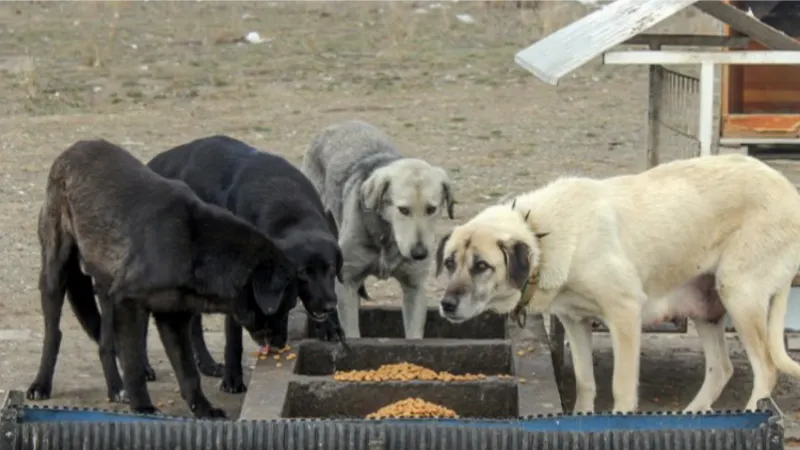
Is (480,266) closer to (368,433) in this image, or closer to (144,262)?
(368,433)

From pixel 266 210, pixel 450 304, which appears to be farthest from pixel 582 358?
pixel 266 210

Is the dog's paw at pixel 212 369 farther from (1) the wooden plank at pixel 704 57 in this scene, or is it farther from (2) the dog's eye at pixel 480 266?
(1) the wooden plank at pixel 704 57

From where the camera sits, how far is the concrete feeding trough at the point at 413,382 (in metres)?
6.99

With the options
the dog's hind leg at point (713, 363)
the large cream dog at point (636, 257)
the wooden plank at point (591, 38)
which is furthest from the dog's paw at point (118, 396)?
the dog's hind leg at point (713, 363)

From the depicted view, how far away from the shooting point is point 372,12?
24.2 meters

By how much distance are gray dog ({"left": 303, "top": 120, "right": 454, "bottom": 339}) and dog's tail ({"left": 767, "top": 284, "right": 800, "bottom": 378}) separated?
1798 millimetres

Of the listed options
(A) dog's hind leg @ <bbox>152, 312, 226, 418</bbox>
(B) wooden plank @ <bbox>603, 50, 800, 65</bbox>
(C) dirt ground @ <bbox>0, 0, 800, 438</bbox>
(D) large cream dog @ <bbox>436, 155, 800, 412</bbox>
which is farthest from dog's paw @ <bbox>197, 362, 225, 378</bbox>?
(B) wooden plank @ <bbox>603, 50, 800, 65</bbox>

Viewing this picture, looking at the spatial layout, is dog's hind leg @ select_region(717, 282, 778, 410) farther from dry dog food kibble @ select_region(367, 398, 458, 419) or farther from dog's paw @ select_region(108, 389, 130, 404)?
dog's paw @ select_region(108, 389, 130, 404)

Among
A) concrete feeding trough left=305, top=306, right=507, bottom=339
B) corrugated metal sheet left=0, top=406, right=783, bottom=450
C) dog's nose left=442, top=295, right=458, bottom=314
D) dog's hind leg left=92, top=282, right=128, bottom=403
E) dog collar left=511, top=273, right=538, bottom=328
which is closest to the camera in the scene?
Answer: corrugated metal sheet left=0, top=406, right=783, bottom=450

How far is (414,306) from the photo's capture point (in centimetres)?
835

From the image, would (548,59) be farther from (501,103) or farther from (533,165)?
(501,103)

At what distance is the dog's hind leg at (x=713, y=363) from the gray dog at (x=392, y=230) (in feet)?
4.84

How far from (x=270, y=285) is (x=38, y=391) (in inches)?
63.3

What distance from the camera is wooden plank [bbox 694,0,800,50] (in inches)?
342
